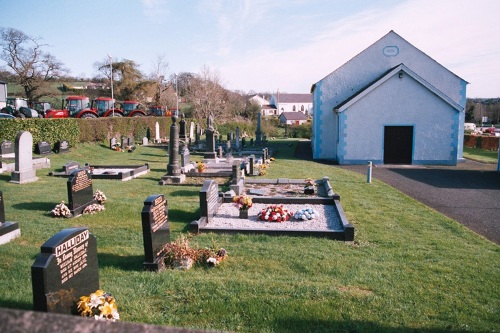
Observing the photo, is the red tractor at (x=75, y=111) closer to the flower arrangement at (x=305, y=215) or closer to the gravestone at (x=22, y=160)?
the gravestone at (x=22, y=160)

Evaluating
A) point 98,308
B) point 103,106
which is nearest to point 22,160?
point 98,308

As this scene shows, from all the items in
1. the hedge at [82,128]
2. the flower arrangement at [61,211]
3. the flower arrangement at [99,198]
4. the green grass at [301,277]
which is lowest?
the green grass at [301,277]

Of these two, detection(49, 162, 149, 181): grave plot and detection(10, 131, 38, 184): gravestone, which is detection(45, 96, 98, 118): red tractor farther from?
detection(10, 131, 38, 184): gravestone

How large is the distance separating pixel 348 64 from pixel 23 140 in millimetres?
19321

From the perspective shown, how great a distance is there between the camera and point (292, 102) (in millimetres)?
109250

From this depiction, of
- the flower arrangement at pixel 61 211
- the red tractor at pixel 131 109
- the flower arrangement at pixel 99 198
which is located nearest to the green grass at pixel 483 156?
the flower arrangement at pixel 99 198

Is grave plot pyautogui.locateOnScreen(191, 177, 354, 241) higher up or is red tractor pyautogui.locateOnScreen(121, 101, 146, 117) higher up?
red tractor pyautogui.locateOnScreen(121, 101, 146, 117)

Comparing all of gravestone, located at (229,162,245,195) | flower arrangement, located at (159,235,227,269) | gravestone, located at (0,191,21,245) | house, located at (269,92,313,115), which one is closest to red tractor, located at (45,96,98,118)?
gravestone, located at (229,162,245,195)

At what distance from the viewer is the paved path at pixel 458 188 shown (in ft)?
35.2

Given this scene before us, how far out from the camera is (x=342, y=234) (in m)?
8.70

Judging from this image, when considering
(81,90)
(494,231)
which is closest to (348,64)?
(494,231)

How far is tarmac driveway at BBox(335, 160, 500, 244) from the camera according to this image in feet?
35.2

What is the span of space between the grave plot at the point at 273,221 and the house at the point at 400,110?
10974 millimetres

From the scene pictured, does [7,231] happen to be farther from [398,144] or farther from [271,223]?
[398,144]
